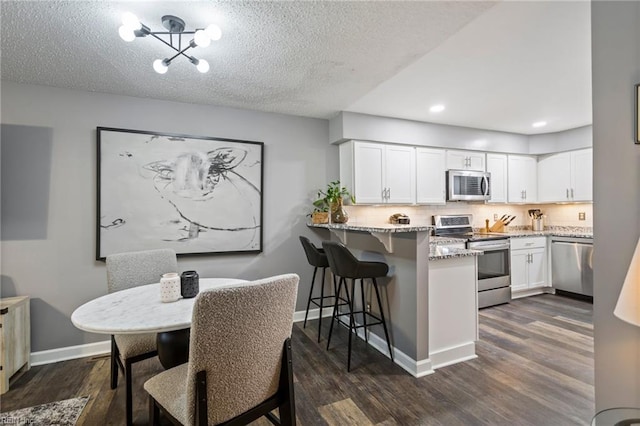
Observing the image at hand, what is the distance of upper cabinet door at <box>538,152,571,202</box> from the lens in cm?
461

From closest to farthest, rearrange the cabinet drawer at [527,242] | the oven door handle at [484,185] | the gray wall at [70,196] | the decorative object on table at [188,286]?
1. the decorative object on table at [188,286]
2. the gray wall at [70,196]
3. the cabinet drawer at [527,242]
4. the oven door handle at [484,185]

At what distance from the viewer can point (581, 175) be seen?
4441 millimetres

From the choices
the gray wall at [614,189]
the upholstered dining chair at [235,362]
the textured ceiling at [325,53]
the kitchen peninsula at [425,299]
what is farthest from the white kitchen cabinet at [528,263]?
the upholstered dining chair at [235,362]

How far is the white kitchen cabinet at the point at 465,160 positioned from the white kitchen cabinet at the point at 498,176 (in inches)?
7.0

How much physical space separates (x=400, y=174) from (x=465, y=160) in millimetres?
1201

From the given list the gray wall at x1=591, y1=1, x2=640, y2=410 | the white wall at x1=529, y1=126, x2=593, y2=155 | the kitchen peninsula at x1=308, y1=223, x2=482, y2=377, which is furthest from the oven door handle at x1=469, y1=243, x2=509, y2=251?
the gray wall at x1=591, y1=1, x2=640, y2=410

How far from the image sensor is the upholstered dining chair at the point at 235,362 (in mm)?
1102

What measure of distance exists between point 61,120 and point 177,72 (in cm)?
122

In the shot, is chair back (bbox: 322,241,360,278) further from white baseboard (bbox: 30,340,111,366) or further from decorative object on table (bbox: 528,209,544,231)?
decorative object on table (bbox: 528,209,544,231)

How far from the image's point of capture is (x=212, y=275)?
3197 mm

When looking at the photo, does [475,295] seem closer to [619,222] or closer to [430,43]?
[619,222]

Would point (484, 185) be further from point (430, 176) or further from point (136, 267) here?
point (136, 267)

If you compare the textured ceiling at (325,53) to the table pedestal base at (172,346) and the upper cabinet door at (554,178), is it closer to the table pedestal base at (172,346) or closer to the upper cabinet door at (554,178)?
the upper cabinet door at (554,178)

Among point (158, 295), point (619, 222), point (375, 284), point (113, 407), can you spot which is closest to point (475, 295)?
point (375, 284)
